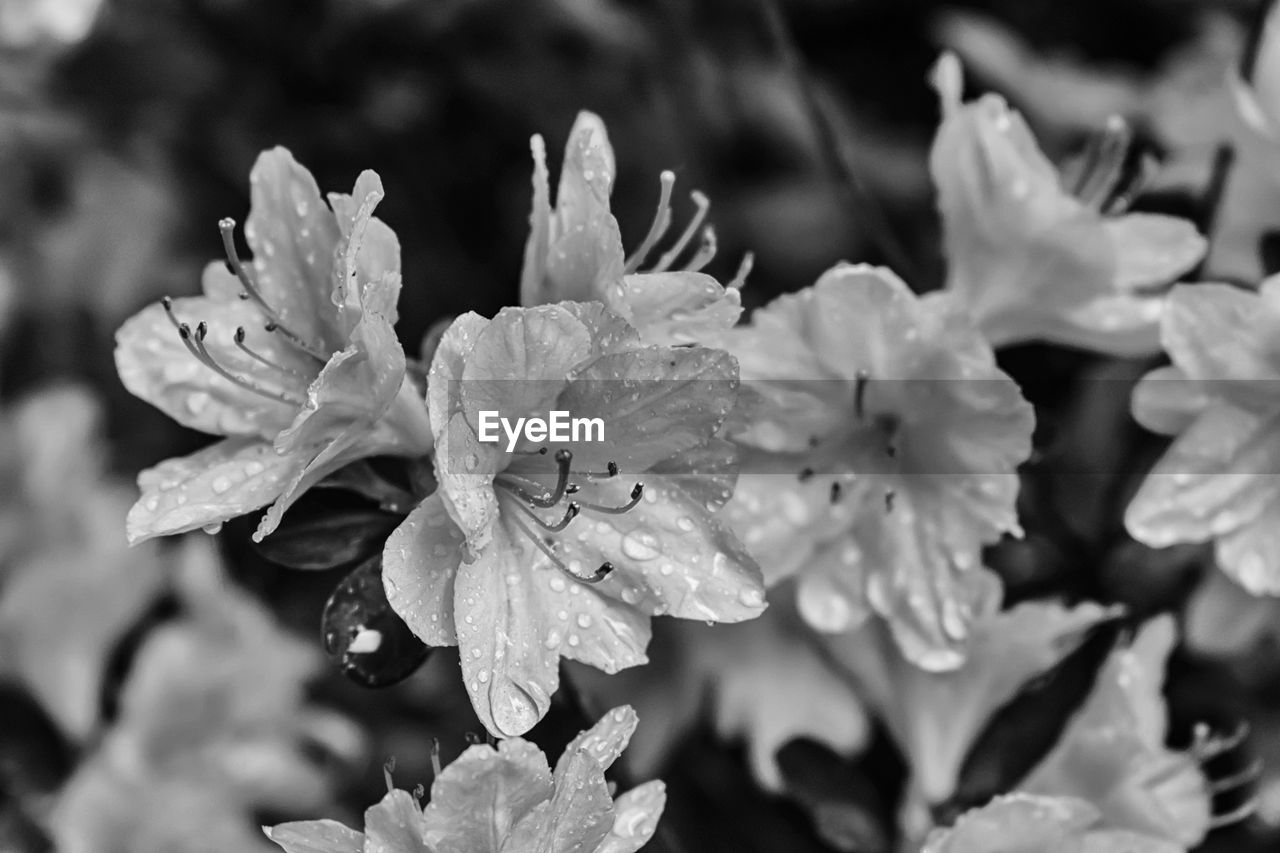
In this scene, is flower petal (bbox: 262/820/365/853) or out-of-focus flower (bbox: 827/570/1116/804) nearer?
flower petal (bbox: 262/820/365/853)

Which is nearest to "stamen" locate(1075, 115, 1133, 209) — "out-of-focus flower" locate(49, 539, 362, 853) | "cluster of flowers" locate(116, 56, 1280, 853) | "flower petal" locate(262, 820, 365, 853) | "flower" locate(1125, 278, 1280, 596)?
"cluster of flowers" locate(116, 56, 1280, 853)

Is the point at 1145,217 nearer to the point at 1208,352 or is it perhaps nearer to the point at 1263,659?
the point at 1208,352

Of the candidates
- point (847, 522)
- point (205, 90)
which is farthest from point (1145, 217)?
point (205, 90)

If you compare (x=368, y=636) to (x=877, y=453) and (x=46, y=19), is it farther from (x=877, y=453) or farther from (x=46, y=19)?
(x=46, y=19)

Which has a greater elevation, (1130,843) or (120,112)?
(120,112)

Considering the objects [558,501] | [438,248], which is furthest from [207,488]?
[438,248]

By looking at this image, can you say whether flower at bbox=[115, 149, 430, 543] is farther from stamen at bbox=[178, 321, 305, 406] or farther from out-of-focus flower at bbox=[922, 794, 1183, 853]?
out-of-focus flower at bbox=[922, 794, 1183, 853]

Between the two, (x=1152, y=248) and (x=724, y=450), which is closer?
(x=724, y=450)
